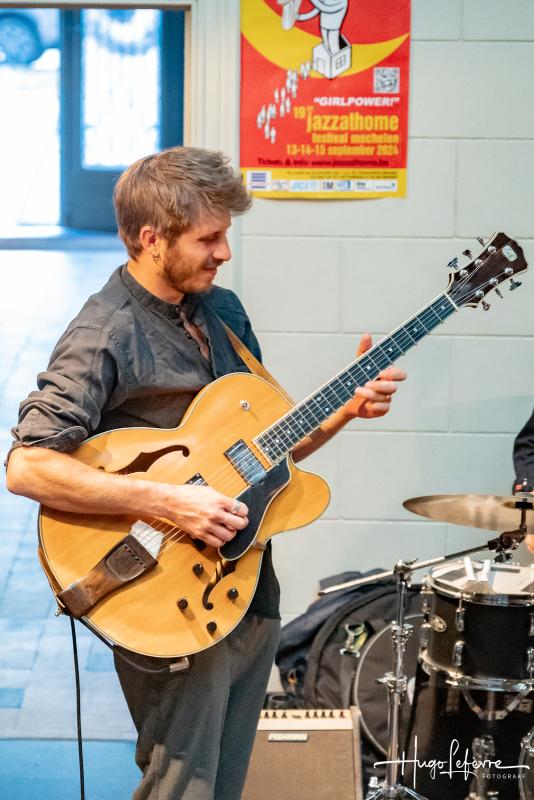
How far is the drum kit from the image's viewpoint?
9.04 feet

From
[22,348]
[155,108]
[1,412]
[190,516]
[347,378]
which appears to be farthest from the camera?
[22,348]

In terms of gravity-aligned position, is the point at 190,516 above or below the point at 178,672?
above

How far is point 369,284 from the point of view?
11.3 feet

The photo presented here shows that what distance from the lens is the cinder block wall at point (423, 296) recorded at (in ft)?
11.1

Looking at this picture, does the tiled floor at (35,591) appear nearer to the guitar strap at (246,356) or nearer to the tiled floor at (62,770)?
the tiled floor at (62,770)

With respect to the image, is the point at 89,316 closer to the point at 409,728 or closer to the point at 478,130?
the point at 409,728

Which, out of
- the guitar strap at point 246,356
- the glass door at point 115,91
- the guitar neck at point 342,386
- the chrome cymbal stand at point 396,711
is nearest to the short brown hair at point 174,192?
the guitar strap at point 246,356

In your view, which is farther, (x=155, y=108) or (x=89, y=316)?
(x=155, y=108)

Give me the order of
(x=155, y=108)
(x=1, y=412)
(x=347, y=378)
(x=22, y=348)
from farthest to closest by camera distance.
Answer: (x=22, y=348) → (x=1, y=412) → (x=155, y=108) → (x=347, y=378)

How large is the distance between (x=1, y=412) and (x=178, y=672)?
353cm

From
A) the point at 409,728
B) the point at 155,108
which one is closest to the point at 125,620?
the point at 409,728

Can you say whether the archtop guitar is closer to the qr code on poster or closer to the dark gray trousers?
the dark gray trousers

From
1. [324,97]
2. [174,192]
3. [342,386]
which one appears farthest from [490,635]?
[324,97]

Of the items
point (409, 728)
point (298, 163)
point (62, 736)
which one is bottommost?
point (62, 736)
